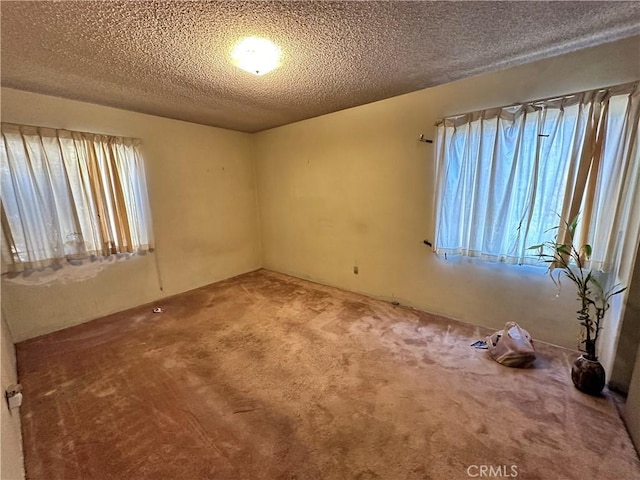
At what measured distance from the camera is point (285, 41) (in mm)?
1850

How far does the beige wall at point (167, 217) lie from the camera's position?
9.06 feet

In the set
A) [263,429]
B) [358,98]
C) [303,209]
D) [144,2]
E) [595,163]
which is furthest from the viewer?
[303,209]

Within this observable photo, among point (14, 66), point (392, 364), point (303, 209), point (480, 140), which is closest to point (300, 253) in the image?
point (303, 209)

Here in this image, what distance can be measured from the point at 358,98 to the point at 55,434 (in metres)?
3.79

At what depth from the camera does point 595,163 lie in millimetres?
2029

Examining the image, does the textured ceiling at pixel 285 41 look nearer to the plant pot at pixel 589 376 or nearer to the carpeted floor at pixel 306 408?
the plant pot at pixel 589 376

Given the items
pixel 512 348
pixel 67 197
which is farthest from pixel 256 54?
pixel 512 348

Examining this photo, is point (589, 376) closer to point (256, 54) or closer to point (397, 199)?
point (397, 199)

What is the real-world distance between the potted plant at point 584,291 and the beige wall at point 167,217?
4.07 m

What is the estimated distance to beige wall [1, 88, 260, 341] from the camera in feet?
9.06

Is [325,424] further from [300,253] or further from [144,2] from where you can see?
[300,253]

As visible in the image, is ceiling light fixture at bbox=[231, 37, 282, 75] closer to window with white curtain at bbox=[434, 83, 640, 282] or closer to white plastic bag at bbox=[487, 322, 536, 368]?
window with white curtain at bbox=[434, 83, 640, 282]

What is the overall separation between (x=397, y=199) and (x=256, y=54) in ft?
6.79

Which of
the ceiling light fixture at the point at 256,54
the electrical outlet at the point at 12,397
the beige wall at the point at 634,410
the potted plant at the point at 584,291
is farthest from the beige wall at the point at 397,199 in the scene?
the electrical outlet at the point at 12,397
